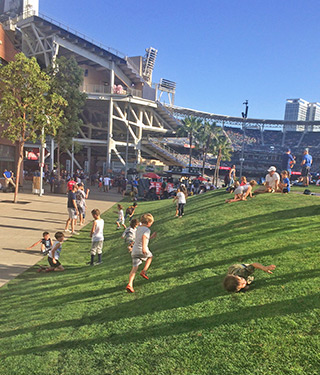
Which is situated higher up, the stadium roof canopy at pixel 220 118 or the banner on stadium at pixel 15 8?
the banner on stadium at pixel 15 8

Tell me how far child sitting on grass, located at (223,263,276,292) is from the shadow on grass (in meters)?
0.47

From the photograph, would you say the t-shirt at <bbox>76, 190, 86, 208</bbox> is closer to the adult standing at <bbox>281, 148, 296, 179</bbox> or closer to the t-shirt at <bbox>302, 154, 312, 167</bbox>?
the adult standing at <bbox>281, 148, 296, 179</bbox>

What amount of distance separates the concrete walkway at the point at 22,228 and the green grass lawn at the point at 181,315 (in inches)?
47.7

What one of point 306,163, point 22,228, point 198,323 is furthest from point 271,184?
point 22,228

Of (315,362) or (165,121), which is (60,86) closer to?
(315,362)

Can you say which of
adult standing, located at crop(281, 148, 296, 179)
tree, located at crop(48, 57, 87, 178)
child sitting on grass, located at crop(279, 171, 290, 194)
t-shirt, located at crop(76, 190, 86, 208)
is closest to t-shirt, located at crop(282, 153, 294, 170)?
adult standing, located at crop(281, 148, 296, 179)

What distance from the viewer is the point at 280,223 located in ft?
26.3

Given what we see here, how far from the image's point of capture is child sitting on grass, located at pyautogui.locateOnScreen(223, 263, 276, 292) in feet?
15.2

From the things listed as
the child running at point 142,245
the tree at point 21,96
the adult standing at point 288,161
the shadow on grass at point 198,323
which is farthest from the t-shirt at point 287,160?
the tree at point 21,96

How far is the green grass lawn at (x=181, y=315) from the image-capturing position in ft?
11.3

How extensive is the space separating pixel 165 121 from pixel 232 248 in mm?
56672

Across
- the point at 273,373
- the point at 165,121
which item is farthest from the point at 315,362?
the point at 165,121

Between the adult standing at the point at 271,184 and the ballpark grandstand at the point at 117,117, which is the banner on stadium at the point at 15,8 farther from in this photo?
the adult standing at the point at 271,184

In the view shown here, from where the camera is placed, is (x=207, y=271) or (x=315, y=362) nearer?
(x=315, y=362)
